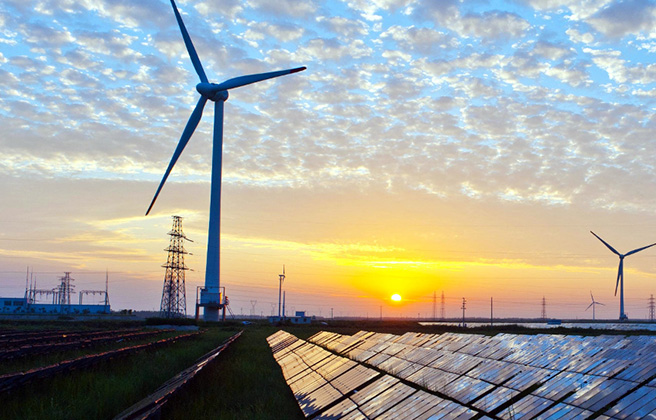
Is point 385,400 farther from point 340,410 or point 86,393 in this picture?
point 86,393

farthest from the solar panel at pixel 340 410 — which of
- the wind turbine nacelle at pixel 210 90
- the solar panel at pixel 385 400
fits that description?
the wind turbine nacelle at pixel 210 90

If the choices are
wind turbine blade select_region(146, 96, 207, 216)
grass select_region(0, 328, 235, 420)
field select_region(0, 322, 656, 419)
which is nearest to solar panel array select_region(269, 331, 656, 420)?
field select_region(0, 322, 656, 419)

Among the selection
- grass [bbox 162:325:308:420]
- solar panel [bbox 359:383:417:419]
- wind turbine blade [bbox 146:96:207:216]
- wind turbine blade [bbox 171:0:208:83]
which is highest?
wind turbine blade [bbox 171:0:208:83]

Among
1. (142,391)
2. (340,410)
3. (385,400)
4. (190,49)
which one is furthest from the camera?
(190,49)

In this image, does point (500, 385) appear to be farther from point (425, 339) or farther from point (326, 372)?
point (425, 339)

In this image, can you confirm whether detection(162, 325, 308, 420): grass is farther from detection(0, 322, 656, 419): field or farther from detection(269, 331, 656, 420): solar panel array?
detection(269, 331, 656, 420): solar panel array

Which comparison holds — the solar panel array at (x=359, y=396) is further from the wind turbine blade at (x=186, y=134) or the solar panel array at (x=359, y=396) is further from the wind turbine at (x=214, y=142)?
Answer: the wind turbine at (x=214, y=142)

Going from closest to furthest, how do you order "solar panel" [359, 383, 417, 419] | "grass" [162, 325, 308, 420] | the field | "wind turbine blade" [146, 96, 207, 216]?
"solar panel" [359, 383, 417, 419] < the field < "grass" [162, 325, 308, 420] < "wind turbine blade" [146, 96, 207, 216]

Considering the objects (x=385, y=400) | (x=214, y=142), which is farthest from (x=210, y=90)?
(x=385, y=400)
